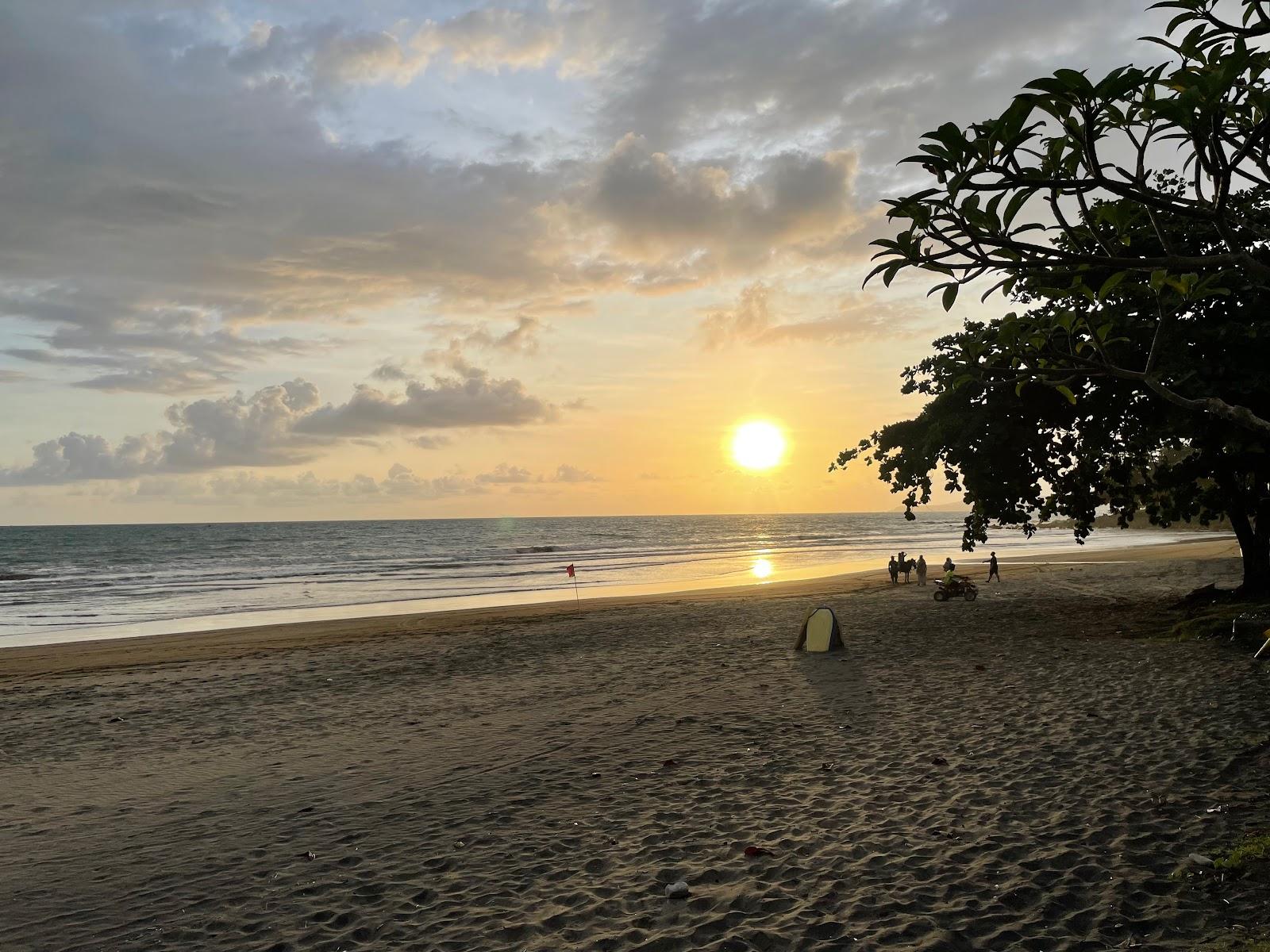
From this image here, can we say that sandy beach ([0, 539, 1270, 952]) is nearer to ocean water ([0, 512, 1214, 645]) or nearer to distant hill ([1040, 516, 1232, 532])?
ocean water ([0, 512, 1214, 645])

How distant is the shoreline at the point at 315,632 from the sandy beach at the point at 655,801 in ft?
11.6

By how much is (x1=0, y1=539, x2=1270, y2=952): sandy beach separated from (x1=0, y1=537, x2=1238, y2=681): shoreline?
3.55 metres

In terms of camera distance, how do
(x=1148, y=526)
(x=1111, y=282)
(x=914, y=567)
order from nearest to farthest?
(x=1111, y=282)
(x=914, y=567)
(x=1148, y=526)

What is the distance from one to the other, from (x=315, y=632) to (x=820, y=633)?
614 inches

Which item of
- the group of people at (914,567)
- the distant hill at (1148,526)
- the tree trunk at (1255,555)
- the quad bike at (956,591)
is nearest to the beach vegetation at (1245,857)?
the tree trunk at (1255,555)

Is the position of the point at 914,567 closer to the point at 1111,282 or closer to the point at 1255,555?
the point at 1255,555

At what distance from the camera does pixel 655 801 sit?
8.18 metres

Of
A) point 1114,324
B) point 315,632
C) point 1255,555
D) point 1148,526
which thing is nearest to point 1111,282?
point 1114,324

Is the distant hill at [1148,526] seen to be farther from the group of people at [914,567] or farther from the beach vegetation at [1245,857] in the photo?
the beach vegetation at [1245,857]

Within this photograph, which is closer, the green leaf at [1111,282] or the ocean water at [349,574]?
the green leaf at [1111,282]

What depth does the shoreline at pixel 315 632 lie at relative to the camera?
20703mm

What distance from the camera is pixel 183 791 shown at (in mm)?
9414

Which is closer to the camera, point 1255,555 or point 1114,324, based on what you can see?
point 1114,324

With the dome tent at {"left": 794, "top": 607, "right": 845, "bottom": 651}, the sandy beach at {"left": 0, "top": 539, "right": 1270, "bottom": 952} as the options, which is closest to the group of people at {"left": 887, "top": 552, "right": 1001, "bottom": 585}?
the sandy beach at {"left": 0, "top": 539, "right": 1270, "bottom": 952}
